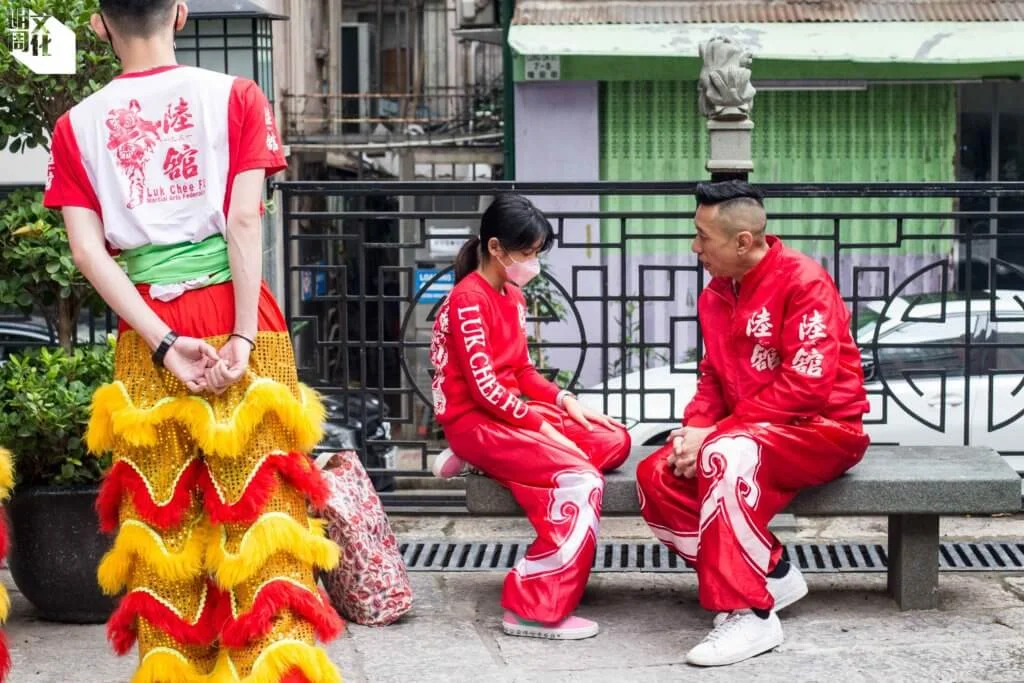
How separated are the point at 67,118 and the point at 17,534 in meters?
1.86

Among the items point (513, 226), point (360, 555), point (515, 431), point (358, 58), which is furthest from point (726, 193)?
point (358, 58)

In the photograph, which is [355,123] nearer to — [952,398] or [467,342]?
[952,398]

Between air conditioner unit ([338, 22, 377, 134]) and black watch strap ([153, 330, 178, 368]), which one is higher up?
air conditioner unit ([338, 22, 377, 134])

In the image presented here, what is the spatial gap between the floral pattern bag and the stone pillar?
12.0 feet

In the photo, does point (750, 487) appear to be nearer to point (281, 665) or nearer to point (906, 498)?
point (906, 498)

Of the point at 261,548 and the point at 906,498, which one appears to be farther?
the point at 906,498

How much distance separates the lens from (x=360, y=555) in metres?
4.83

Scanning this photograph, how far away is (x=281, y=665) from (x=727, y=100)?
17.1 ft


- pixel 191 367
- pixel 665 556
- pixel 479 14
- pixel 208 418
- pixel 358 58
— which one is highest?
pixel 358 58

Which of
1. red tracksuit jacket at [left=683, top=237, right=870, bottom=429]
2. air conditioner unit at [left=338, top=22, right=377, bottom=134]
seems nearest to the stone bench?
red tracksuit jacket at [left=683, top=237, right=870, bottom=429]

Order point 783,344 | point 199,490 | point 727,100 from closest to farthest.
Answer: point 199,490 → point 783,344 → point 727,100

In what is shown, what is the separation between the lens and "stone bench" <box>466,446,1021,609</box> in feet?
15.8

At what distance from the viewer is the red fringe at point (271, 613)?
3520 mm

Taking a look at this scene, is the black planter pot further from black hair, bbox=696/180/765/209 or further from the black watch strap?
black hair, bbox=696/180/765/209
